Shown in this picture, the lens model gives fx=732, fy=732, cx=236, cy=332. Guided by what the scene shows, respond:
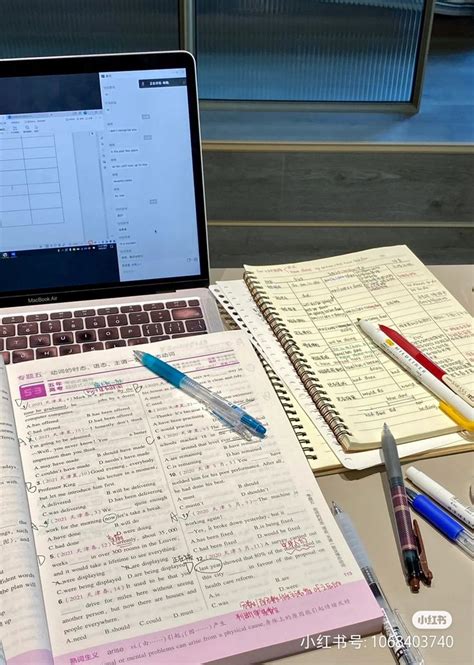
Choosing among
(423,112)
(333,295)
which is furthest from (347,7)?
(333,295)

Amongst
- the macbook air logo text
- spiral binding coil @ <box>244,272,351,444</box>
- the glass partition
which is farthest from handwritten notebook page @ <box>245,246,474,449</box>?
the glass partition

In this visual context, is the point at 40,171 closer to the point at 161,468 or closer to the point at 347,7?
the point at 161,468

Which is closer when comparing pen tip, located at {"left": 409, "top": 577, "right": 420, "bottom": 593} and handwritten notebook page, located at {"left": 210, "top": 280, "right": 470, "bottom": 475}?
pen tip, located at {"left": 409, "top": 577, "right": 420, "bottom": 593}

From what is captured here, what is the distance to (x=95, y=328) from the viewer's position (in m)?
0.81

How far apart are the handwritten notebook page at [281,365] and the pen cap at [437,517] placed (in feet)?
0.27

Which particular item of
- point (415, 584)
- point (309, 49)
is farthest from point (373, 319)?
point (309, 49)

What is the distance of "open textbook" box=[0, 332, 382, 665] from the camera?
515 mm

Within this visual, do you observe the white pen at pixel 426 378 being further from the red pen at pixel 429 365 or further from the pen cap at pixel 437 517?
the pen cap at pixel 437 517

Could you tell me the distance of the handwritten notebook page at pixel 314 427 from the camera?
0.68m

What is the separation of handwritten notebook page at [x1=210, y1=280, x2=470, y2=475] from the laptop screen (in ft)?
0.35

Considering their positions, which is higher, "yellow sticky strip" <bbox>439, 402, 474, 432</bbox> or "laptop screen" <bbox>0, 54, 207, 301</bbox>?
"laptop screen" <bbox>0, 54, 207, 301</bbox>

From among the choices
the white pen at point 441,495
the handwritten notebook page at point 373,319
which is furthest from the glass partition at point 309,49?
the white pen at point 441,495

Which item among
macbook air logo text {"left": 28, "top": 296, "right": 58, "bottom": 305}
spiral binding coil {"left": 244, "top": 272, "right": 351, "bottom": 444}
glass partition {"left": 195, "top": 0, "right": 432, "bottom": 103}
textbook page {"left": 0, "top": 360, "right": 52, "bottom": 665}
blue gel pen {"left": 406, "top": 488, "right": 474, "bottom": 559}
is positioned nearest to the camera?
textbook page {"left": 0, "top": 360, "right": 52, "bottom": 665}

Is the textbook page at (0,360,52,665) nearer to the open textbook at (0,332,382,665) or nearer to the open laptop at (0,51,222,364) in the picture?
the open textbook at (0,332,382,665)
